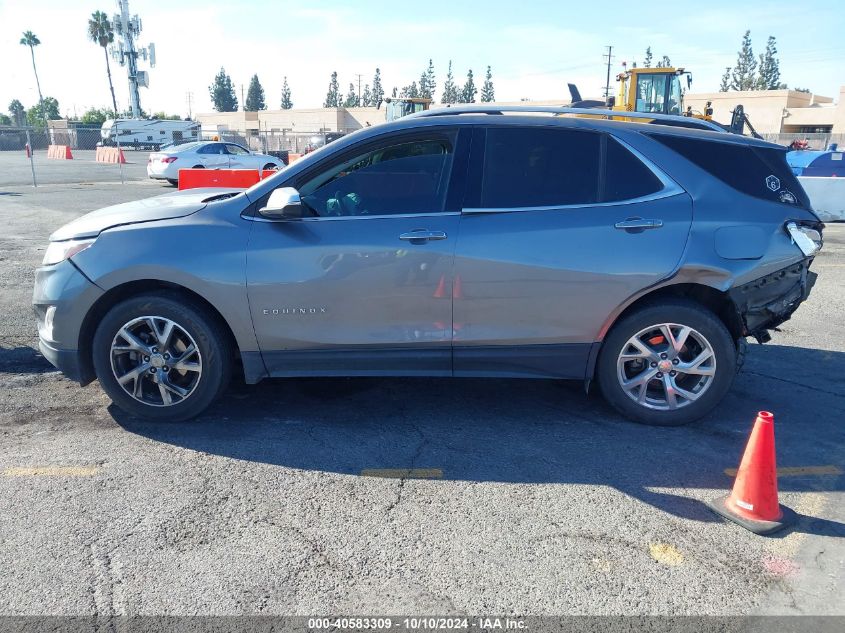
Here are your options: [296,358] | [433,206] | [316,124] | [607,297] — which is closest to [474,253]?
[433,206]

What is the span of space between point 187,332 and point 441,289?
162 cm

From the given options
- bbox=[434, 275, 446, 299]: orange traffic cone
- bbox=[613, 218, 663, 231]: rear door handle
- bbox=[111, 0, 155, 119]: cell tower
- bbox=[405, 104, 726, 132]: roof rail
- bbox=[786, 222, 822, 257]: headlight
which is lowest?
bbox=[434, 275, 446, 299]: orange traffic cone

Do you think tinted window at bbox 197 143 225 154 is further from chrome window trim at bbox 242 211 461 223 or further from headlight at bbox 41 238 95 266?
chrome window trim at bbox 242 211 461 223

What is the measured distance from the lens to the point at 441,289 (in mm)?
4289

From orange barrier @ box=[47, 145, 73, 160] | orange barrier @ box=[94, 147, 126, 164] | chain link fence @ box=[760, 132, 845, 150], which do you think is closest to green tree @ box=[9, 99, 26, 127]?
orange barrier @ box=[47, 145, 73, 160]

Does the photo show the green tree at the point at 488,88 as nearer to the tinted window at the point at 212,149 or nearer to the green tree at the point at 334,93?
the green tree at the point at 334,93

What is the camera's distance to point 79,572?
3.01 metres

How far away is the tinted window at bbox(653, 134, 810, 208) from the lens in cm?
454

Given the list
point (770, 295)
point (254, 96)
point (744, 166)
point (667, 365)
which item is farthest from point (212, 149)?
point (254, 96)

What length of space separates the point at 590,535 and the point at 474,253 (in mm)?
1783

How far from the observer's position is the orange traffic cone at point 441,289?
427cm

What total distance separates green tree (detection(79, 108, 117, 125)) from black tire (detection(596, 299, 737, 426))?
264 feet

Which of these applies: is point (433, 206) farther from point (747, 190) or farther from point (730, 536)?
point (730, 536)

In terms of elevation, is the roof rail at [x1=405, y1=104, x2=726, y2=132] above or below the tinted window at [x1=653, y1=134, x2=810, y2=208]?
above
